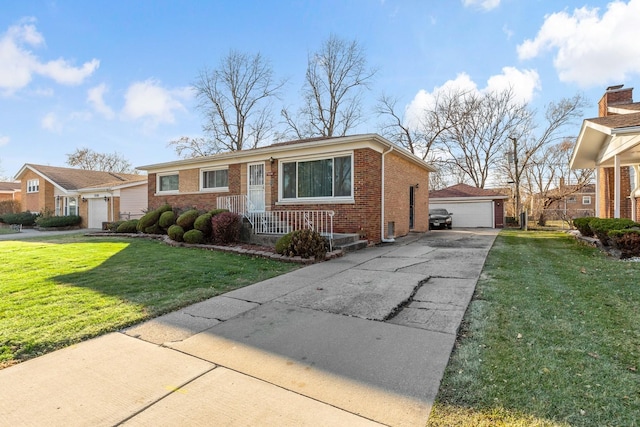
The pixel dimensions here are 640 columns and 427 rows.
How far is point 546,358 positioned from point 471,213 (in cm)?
2100

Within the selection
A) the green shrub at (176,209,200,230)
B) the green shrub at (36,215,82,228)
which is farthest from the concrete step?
the green shrub at (36,215,82,228)

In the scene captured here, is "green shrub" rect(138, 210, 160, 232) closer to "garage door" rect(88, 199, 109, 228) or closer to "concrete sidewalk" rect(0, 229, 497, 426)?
"concrete sidewalk" rect(0, 229, 497, 426)

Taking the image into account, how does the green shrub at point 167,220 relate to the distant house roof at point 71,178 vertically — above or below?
below

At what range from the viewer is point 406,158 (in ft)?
40.4

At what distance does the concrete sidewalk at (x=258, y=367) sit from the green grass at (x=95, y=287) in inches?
13.8

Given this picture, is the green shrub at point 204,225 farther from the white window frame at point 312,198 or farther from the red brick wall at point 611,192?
the red brick wall at point 611,192

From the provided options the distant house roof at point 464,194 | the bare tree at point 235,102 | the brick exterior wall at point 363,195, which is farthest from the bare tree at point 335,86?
the brick exterior wall at point 363,195

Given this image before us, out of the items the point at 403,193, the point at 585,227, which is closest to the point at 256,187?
the point at 403,193

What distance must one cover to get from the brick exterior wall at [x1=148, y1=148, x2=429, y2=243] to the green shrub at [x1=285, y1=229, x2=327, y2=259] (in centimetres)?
226

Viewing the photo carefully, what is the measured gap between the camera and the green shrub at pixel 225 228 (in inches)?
383

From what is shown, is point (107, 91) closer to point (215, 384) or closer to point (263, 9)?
point (263, 9)

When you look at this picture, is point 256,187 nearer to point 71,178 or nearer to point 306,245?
point 306,245

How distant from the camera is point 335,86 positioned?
2766 centimetres

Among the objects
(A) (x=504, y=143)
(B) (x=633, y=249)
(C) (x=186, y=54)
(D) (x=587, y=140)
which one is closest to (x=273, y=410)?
(B) (x=633, y=249)
